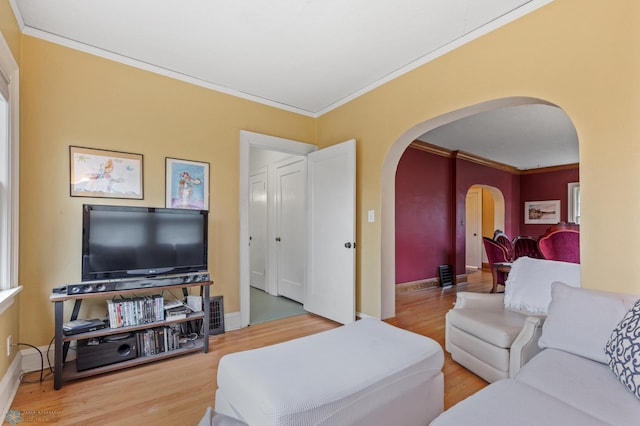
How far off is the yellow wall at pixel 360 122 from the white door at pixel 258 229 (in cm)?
172

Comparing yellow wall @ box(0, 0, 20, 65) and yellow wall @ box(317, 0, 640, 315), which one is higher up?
yellow wall @ box(0, 0, 20, 65)

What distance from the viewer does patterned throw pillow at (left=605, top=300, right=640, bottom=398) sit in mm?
1234

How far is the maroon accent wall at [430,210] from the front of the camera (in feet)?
16.6

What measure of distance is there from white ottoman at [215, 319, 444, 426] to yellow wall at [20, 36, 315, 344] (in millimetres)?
1855

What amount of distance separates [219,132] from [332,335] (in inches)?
98.0

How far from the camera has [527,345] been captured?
1906 millimetres

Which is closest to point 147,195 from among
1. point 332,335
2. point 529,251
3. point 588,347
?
point 332,335

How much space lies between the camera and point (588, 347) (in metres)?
1.54

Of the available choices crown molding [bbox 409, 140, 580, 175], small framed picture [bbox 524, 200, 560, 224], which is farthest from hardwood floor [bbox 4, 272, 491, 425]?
small framed picture [bbox 524, 200, 560, 224]

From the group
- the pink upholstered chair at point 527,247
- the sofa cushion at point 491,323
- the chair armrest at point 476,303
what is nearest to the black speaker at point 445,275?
the pink upholstered chair at point 527,247

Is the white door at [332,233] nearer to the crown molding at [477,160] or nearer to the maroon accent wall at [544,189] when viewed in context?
the crown molding at [477,160]


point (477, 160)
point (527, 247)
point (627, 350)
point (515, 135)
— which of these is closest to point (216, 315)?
point (627, 350)

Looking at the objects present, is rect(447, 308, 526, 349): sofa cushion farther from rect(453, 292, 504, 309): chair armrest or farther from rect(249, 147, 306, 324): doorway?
rect(249, 147, 306, 324): doorway

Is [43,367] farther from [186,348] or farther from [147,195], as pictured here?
[147,195]
